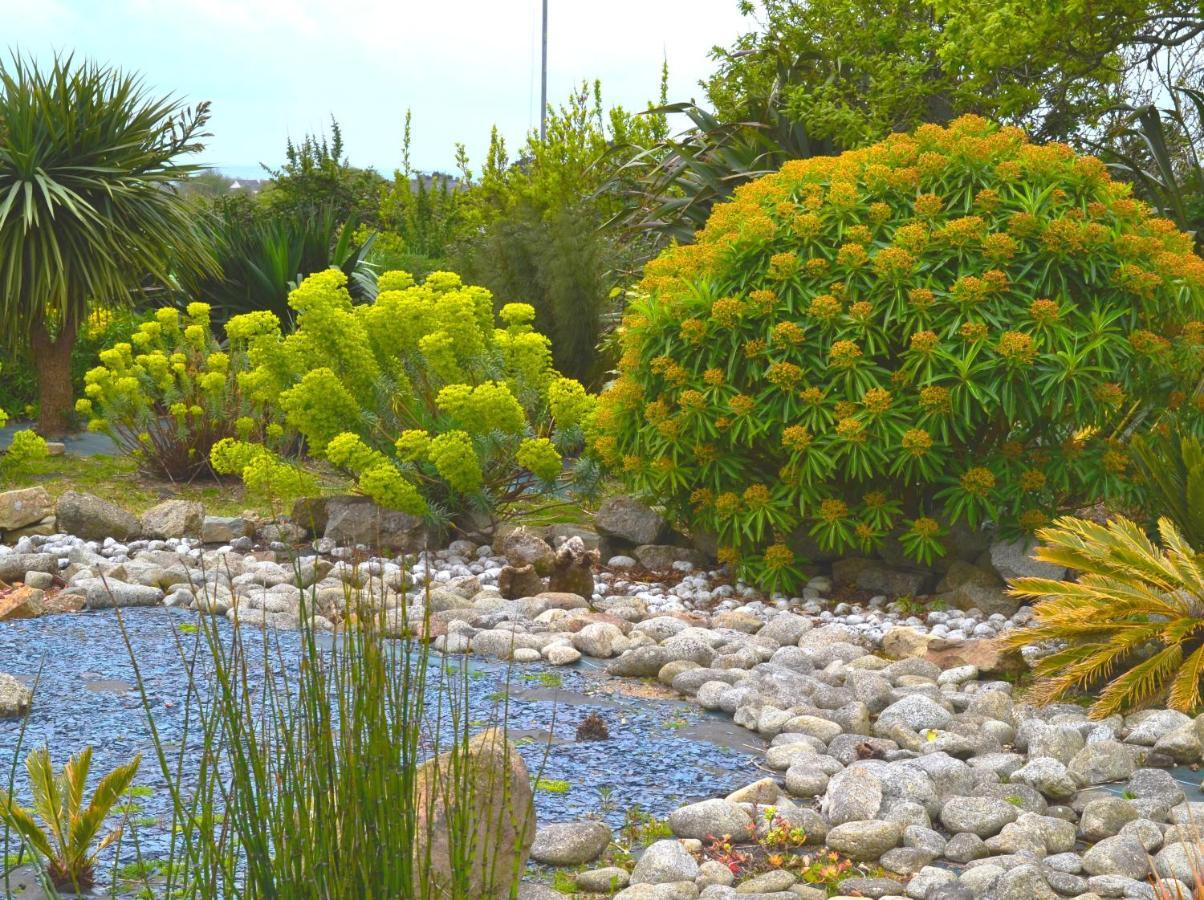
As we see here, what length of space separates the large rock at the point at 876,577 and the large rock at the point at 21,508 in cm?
460

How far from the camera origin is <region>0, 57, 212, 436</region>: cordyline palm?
36.0ft

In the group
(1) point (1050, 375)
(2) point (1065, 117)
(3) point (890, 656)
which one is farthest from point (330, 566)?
(2) point (1065, 117)

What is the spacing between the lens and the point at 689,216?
10367 millimetres

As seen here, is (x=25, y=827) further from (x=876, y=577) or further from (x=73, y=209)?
(x=73, y=209)

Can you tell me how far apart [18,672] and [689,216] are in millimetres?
6656

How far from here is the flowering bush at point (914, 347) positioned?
6.25 m

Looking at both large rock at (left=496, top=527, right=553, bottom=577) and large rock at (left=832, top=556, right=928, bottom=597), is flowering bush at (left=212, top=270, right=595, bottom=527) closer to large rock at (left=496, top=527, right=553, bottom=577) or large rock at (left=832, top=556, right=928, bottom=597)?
large rock at (left=496, top=527, right=553, bottom=577)

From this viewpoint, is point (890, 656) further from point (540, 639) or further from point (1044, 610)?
point (540, 639)

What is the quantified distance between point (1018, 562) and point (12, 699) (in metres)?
4.37

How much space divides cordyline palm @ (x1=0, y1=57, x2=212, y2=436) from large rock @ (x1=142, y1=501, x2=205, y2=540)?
3600 mm

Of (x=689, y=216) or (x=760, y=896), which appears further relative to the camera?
(x=689, y=216)

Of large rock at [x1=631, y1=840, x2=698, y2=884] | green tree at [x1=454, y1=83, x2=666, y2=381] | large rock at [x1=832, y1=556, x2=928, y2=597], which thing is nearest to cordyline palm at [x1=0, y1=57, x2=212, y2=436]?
green tree at [x1=454, y1=83, x2=666, y2=381]

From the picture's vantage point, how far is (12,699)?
4.27 metres

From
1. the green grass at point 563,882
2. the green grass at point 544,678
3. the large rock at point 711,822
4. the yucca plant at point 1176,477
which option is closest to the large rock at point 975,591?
the yucca plant at point 1176,477
